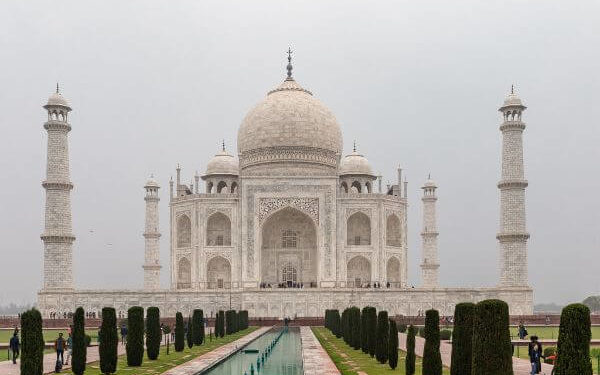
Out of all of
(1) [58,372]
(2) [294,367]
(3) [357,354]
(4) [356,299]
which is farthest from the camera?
(4) [356,299]

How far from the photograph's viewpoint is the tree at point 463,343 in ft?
31.4

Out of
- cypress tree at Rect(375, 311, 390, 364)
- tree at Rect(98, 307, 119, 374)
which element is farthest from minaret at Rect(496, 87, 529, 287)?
tree at Rect(98, 307, 119, 374)

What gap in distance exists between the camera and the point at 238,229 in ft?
110

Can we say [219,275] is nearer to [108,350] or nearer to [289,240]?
[289,240]

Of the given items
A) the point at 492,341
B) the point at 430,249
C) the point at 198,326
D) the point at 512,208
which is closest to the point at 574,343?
the point at 492,341

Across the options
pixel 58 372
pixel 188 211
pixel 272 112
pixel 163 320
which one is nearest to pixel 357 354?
pixel 58 372

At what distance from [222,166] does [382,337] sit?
24.5 m

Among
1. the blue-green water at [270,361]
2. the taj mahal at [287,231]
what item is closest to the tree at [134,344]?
the blue-green water at [270,361]

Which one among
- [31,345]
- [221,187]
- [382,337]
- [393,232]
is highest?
[221,187]

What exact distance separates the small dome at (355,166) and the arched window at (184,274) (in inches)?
332

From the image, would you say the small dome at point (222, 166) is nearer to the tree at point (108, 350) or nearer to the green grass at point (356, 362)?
the green grass at point (356, 362)

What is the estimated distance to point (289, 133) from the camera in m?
36.1

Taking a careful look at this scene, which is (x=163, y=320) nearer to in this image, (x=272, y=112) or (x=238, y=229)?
(x=238, y=229)

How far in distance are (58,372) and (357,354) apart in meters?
5.95
